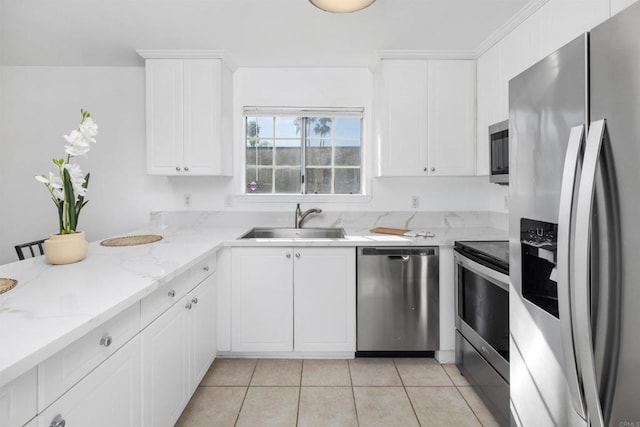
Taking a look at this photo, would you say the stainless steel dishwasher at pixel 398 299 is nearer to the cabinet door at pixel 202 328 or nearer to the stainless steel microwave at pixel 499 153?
the stainless steel microwave at pixel 499 153

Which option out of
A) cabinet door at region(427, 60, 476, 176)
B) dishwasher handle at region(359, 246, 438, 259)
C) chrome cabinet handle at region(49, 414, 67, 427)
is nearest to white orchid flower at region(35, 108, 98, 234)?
chrome cabinet handle at region(49, 414, 67, 427)

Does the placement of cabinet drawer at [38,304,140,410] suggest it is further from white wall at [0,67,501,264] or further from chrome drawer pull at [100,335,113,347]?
white wall at [0,67,501,264]

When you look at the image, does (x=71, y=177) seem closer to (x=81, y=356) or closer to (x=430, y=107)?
(x=81, y=356)

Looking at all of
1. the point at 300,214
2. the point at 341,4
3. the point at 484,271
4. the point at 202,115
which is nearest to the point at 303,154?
the point at 300,214

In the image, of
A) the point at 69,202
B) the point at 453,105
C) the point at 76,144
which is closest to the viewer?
the point at 76,144

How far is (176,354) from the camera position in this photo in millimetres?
1615

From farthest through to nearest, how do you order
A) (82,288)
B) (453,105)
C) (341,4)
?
1. (453,105)
2. (341,4)
3. (82,288)

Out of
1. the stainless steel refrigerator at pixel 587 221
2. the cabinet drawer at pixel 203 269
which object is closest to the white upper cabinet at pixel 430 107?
the stainless steel refrigerator at pixel 587 221

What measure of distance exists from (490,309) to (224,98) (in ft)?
8.17

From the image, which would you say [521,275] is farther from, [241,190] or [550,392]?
[241,190]

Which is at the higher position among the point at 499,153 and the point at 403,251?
the point at 499,153

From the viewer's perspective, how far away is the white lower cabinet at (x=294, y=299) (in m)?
2.32

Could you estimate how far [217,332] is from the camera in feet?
7.66

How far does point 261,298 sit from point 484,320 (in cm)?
144
